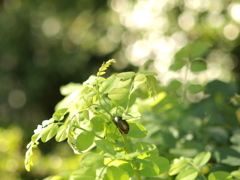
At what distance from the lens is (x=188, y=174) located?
0.98m

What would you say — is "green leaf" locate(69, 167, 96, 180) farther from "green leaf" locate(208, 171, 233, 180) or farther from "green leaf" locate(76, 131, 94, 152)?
"green leaf" locate(208, 171, 233, 180)

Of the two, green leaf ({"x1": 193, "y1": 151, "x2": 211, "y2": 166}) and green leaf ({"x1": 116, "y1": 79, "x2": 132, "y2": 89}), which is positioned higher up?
green leaf ({"x1": 116, "y1": 79, "x2": 132, "y2": 89})

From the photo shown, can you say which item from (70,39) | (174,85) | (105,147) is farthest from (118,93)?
(70,39)

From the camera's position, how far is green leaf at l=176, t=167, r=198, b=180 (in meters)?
0.97

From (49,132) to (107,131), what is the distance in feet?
0.41

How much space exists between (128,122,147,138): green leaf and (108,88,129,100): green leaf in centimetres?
7


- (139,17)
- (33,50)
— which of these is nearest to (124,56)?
(139,17)

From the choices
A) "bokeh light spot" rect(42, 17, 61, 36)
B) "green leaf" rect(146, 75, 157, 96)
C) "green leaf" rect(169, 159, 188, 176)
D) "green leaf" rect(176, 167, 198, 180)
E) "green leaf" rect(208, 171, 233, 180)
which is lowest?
"green leaf" rect(208, 171, 233, 180)

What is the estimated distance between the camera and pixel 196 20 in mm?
4246

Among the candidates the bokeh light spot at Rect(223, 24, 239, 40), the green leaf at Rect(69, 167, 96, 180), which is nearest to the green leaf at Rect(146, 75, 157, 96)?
the green leaf at Rect(69, 167, 96, 180)

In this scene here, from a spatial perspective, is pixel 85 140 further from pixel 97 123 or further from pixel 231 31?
pixel 231 31

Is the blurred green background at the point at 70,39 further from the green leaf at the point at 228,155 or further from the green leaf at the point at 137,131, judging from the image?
the green leaf at the point at 137,131

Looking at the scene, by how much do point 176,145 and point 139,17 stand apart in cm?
352

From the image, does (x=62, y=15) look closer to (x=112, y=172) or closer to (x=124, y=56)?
(x=124, y=56)
